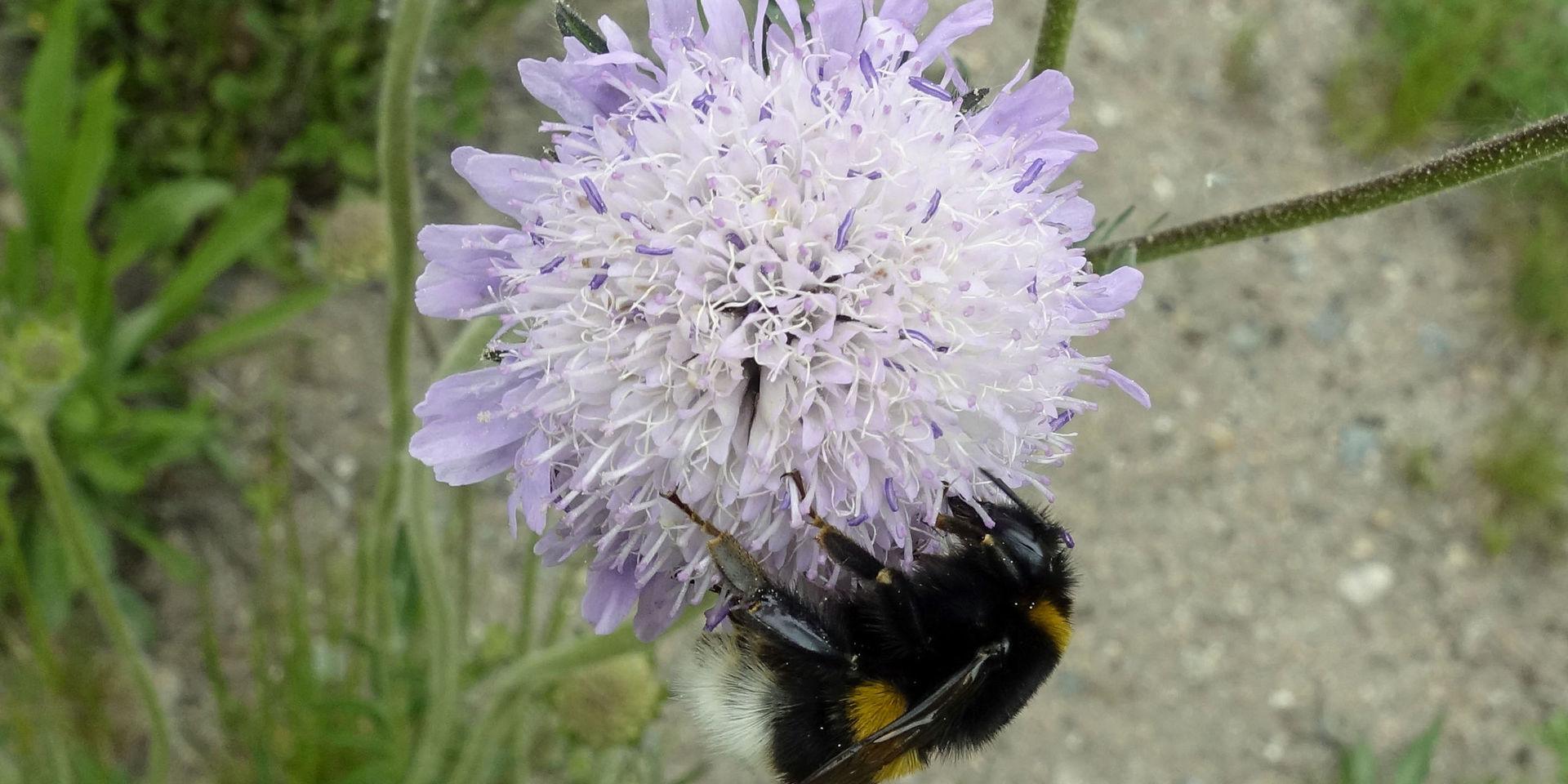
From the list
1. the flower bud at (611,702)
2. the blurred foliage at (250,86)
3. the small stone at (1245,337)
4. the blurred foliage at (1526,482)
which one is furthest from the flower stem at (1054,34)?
the blurred foliage at (1526,482)

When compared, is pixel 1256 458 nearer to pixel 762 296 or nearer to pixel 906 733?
pixel 906 733

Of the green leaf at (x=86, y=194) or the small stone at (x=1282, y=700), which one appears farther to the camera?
the small stone at (x=1282, y=700)

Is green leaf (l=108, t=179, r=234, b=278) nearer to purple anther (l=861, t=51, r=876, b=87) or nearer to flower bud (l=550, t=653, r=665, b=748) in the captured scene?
flower bud (l=550, t=653, r=665, b=748)

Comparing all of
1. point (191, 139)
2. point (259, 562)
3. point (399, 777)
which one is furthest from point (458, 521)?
point (191, 139)

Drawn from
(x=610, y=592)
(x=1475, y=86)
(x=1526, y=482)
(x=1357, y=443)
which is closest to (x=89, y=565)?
(x=610, y=592)

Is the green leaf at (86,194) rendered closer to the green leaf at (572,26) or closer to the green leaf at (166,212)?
the green leaf at (166,212)
